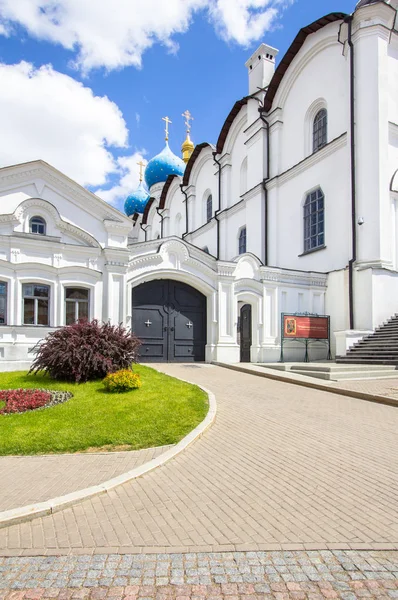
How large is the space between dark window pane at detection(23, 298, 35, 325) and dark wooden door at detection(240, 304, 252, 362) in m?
9.16

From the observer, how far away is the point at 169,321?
57.2 ft

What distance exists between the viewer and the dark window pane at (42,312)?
568 inches

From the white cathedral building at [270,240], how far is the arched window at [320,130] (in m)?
0.07

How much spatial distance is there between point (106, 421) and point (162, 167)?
38.6 m

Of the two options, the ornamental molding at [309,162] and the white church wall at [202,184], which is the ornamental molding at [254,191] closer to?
the ornamental molding at [309,162]

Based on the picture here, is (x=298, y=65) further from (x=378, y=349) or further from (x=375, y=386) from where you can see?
(x=375, y=386)

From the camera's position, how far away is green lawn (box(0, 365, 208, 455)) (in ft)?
19.2

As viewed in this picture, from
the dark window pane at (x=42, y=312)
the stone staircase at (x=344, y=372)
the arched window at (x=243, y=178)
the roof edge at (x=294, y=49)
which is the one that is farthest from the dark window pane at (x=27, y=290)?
the roof edge at (x=294, y=49)

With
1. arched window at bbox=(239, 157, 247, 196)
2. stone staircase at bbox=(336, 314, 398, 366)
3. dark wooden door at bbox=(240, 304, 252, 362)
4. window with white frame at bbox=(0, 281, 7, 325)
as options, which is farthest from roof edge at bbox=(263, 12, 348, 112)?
window with white frame at bbox=(0, 281, 7, 325)

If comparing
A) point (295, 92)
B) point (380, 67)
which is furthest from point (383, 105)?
point (295, 92)

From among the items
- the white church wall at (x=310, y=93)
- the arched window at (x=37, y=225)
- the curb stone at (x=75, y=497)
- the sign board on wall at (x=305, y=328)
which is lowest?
the curb stone at (x=75, y=497)

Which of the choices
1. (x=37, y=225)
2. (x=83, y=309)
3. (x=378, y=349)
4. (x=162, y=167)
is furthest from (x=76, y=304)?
(x=162, y=167)

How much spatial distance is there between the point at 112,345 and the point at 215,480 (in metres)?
7.09

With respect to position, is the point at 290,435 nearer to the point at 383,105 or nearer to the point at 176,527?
the point at 176,527
